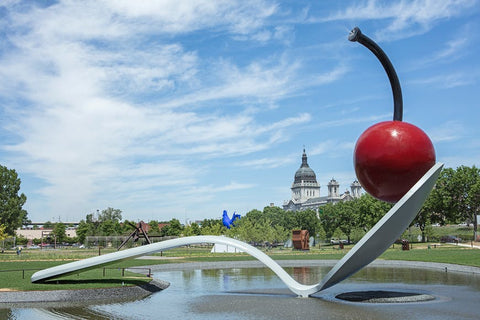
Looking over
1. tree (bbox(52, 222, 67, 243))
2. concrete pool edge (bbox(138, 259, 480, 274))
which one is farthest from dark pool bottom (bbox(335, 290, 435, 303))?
tree (bbox(52, 222, 67, 243))

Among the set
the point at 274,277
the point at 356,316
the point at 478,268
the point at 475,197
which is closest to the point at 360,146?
the point at 356,316

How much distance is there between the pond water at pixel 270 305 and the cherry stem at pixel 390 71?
6.04m

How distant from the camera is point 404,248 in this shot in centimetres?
4997

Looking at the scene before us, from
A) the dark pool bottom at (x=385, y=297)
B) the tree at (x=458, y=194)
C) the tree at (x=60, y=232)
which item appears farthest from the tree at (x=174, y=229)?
the dark pool bottom at (x=385, y=297)

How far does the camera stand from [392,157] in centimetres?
1429

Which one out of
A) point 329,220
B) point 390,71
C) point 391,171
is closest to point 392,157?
point 391,171

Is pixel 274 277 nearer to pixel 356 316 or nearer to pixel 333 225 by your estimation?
pixel 356 316

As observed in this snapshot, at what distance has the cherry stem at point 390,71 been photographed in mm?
15994

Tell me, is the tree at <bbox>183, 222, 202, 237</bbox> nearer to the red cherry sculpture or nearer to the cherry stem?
the cherry stem

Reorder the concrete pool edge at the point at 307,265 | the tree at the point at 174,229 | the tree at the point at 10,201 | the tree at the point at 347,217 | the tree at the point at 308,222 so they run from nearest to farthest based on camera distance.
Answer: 1. the concrete pool edge at the point at 307,265
2. the tree at the point at 10,201
3. the tree at the point at 347,217
4. the tree at the point at 174,229
5. the tree at the point at 308,222

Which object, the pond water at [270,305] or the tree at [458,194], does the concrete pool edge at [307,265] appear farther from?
the tree at [458,194]

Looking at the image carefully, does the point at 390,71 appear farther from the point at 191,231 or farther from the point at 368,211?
the point at 191,231

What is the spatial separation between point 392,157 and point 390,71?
346cm

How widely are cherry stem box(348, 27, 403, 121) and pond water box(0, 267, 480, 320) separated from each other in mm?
6044
